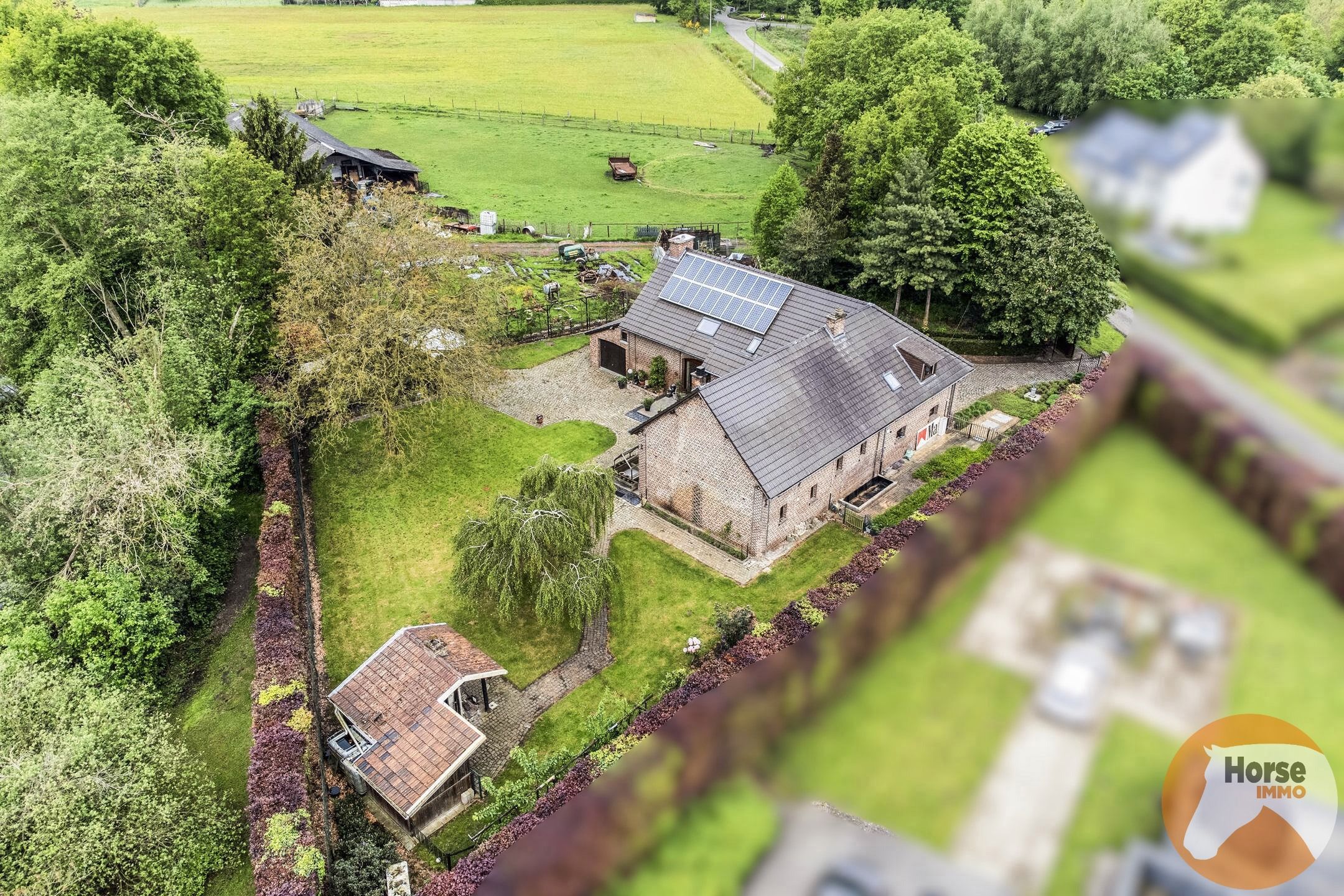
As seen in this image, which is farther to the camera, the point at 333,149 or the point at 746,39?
the point at 746,39

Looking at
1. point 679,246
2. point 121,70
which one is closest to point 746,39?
point 121,70

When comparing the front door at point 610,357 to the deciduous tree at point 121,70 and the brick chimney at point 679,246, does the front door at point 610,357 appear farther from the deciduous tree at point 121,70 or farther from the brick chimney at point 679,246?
the deciduous tree at point 121,70

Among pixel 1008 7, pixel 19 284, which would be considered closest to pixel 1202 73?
pixel 1008 7

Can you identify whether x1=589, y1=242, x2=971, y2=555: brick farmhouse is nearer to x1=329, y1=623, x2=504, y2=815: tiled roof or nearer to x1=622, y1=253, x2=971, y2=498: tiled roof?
x1=622, y1=253, x2=971, y2=498: tiled roof

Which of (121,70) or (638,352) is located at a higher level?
(121,70)

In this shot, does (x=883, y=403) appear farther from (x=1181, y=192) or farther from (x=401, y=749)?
(x=1181, y=192)

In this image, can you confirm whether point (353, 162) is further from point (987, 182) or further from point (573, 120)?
point (987, 182)
